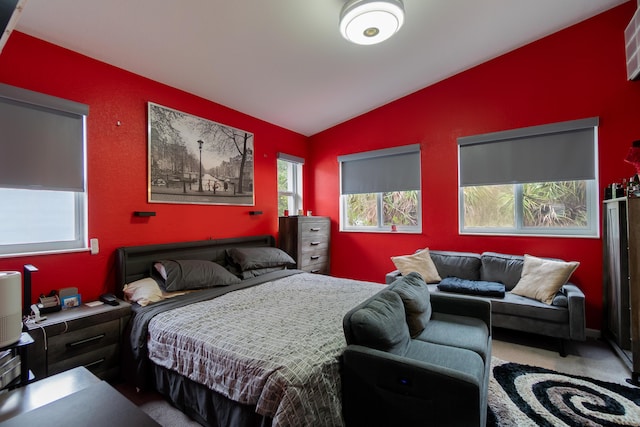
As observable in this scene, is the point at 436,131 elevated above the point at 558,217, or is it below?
above

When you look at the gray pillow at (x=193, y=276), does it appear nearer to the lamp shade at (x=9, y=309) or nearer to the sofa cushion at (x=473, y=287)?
the lamp shade at (x=9, y=309)

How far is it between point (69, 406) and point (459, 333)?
2.10 m

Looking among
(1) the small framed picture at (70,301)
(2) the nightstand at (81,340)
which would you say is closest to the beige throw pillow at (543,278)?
(2) the nightstand at (81,340)

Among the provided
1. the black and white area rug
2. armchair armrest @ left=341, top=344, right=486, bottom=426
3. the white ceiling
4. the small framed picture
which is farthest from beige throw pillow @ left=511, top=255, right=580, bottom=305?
the small framed picture

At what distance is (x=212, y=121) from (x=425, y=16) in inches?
99.5

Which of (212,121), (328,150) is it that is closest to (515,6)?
(328,150)

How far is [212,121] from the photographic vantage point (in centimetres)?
356

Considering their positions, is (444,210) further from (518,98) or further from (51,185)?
(51,185)

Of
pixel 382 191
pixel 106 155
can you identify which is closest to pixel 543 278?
pixel 382 191

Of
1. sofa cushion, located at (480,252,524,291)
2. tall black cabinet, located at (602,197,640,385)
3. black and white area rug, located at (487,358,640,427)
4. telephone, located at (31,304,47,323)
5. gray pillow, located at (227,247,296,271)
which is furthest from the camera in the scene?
gray pillow, located at (227,247,296,271)

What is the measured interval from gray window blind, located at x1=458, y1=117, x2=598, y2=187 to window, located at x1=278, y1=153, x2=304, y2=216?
249 centimetres

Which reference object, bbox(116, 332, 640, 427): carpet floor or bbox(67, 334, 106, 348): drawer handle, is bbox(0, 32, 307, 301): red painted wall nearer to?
bbox(67, 334, 106, 348): drawer handle

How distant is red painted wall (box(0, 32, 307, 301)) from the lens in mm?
A: 2270

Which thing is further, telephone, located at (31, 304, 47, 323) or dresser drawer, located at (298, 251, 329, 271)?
dresser drawer, located at (298, 251, 329, 271)
